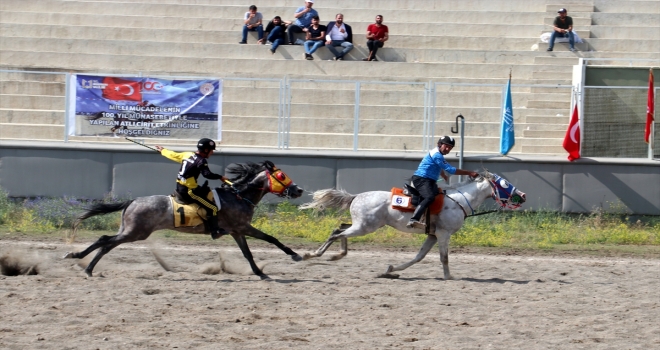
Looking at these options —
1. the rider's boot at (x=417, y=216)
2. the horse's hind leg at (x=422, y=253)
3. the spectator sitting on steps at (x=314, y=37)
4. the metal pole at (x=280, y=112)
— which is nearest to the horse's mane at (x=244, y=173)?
the rider's boot at (x=417, y=216)

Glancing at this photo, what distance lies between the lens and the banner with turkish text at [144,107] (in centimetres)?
1966

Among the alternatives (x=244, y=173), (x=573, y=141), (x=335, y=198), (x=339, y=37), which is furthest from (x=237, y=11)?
(x=244, y=173)

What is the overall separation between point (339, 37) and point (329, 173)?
18.1ft

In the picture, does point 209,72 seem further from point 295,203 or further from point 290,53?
point 295,203

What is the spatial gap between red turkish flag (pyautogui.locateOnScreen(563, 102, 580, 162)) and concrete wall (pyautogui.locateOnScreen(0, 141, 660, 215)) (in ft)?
0.68

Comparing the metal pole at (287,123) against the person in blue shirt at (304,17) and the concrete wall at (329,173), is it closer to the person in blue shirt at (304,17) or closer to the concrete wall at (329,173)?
the concrete wall at (329,173)

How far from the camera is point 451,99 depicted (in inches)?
853

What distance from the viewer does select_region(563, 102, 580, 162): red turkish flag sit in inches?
770

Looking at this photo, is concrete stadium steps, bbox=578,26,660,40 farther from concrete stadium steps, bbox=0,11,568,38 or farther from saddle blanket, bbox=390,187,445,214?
saddle blanket, bbox=390,187,445,214

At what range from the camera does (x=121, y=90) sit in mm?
19688

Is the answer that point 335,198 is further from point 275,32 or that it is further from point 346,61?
point 275,32

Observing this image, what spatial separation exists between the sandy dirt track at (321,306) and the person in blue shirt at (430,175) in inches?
39.4

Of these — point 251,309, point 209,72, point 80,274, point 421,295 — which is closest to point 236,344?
point 251,309

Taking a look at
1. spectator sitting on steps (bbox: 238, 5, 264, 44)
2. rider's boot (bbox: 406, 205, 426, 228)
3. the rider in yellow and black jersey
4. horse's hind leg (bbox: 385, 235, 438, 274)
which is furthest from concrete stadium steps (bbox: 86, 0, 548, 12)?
the rider in yellow and black jersey
